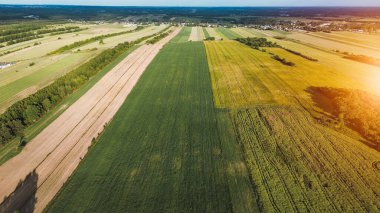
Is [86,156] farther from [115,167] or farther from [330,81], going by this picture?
[330,81]

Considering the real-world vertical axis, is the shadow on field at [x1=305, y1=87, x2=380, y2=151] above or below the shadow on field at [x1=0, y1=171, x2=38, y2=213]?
above

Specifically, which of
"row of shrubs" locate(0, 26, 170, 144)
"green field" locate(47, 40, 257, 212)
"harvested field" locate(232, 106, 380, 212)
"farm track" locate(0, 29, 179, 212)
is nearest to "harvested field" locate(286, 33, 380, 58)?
"harvested field" locate(232, 106, 380, 212)

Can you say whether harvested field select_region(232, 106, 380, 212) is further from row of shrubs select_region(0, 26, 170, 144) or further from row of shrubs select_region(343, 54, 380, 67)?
row of shrubs select_region(343, 54, 380, 67)

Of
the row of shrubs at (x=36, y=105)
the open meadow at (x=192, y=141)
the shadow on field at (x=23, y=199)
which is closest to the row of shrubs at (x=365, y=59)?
the open meadow at (x=192, y=141)

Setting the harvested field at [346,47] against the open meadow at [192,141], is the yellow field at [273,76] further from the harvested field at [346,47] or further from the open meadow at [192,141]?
the harvested field at [346,47]

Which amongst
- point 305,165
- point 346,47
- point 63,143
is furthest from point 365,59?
point 63,143

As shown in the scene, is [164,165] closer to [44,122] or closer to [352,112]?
[44,122]
